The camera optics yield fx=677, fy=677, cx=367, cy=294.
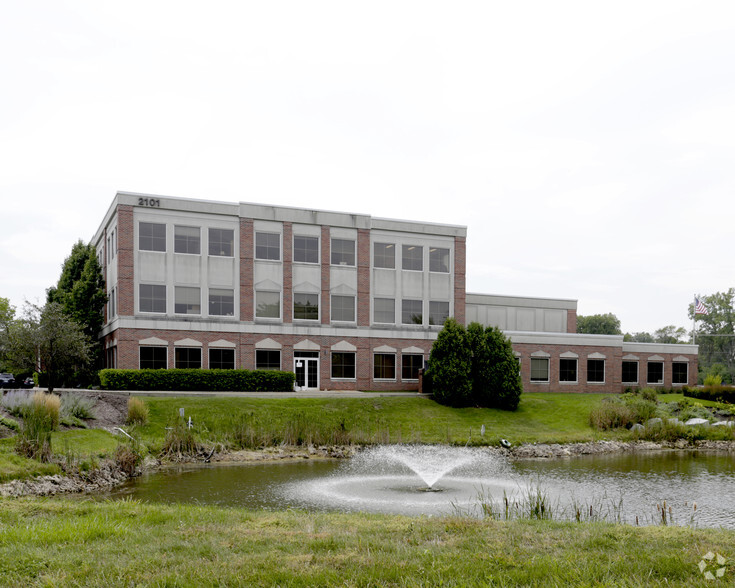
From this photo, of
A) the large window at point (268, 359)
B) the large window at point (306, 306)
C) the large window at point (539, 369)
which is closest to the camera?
the large window at point (268, 359)

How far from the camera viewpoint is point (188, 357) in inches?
1767

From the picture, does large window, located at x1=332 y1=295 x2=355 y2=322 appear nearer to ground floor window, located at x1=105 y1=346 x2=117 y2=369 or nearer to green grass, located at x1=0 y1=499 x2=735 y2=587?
ground floor window, located at x1=105 y1=346 x2=117 y2=369

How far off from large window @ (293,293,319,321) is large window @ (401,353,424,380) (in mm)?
7614

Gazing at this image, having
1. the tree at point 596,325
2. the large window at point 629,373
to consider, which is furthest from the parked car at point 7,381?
the tree at point 596,325

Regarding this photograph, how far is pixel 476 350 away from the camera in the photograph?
143 ft

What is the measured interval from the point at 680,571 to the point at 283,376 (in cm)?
3712

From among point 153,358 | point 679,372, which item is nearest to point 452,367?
point 153,358

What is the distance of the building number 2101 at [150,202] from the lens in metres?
44.5

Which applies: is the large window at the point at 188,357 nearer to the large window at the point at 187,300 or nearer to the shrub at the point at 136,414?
the large window at the point at 187,300

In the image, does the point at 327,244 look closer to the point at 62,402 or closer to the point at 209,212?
the point at 209,212

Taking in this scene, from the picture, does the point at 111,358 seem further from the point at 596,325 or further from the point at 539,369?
the point at 596,325

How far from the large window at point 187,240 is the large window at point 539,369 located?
2688cm

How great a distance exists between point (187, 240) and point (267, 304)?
6974mm

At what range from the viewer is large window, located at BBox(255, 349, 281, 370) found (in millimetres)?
46750
